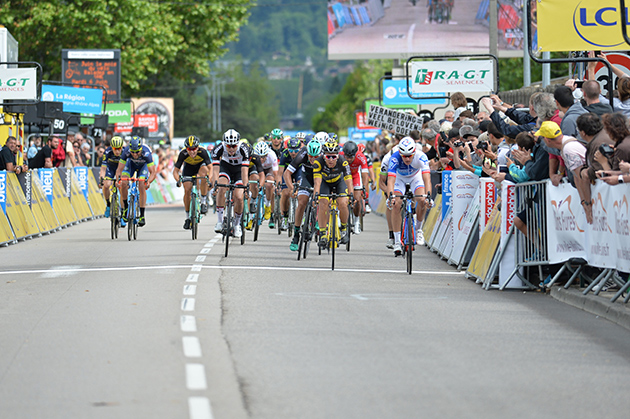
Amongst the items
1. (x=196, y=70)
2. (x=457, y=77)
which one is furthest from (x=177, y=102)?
(x=457, y=77)

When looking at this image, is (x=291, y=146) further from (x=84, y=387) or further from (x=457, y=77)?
(x=84, y=387)

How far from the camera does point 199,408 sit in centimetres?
633

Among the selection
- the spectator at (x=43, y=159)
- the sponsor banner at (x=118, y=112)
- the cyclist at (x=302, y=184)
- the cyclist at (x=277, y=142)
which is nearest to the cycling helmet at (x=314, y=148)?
the cyclist at (x=302, y=184)

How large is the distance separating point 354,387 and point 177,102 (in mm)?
113174

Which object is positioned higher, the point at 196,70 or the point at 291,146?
the point at 196,70

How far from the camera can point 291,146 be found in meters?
20.4

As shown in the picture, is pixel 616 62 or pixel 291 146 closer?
pixel 616 62

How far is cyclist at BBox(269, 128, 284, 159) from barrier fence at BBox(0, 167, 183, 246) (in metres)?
4.92

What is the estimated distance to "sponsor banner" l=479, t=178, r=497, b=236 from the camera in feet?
46.7

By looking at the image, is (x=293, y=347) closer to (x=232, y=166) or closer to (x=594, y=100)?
(x=594, y=100)

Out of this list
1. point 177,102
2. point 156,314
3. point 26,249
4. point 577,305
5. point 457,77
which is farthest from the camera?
point 177,102

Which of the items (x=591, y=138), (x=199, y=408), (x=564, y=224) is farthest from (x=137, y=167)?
(x=199, y=408)

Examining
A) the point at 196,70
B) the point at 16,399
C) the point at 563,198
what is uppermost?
the point at 196,70

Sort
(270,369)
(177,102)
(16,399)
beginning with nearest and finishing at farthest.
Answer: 1. (16,399)
2. (270,369)
3. (177,102)
